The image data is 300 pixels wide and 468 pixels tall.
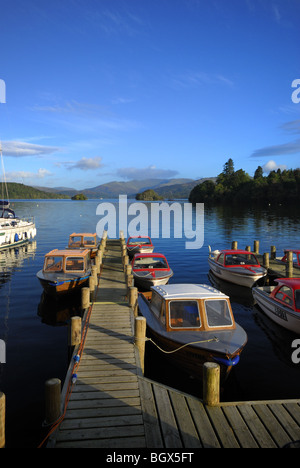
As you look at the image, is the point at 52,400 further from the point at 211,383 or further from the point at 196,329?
the point at 196,329

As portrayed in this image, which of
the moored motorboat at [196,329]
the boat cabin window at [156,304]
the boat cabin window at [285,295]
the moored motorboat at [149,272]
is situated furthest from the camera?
the moored motorboat at [149,272]

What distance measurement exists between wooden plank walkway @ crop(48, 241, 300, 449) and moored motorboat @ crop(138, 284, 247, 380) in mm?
2144

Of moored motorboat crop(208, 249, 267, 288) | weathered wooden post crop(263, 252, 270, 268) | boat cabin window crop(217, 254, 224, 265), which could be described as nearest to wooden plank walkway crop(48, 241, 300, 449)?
moored motorboat crop(208, 249, 267, 288)

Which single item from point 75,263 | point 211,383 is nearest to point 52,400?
point 211,383

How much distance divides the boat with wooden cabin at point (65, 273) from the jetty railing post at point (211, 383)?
532 inches

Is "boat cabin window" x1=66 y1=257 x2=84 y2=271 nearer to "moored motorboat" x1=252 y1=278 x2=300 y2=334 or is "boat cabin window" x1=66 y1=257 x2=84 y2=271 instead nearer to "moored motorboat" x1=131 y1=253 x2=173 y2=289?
"moored motorboat" x1=131 y1=253 x2=173 y2=289

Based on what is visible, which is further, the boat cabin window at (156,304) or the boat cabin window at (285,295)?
the boat cabin window at (285,295)

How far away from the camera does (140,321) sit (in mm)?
10750

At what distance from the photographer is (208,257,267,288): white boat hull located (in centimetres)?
2286

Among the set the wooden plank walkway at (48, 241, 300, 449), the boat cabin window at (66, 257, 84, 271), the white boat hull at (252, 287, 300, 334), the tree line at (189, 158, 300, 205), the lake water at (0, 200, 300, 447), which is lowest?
the lake water at (0, 200, 300, 447)

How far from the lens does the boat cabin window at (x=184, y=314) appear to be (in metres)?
12.0

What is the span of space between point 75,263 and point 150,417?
1512cm

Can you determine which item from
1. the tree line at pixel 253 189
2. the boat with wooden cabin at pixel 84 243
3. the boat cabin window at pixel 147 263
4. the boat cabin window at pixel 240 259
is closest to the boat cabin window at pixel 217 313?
the boat cabin window at pixel 147 263

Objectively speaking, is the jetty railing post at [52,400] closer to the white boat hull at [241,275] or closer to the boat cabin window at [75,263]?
the boat cabin window at [75,263]
